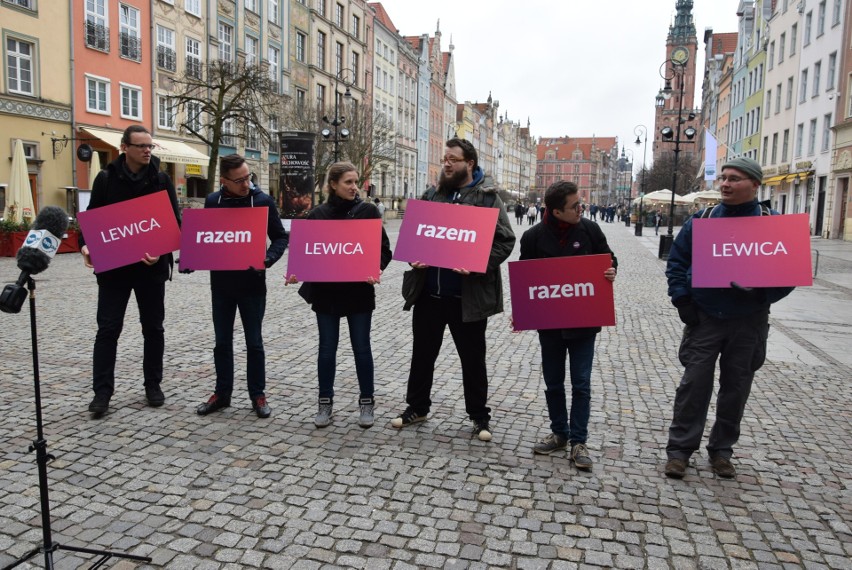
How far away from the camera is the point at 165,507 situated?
3635mm

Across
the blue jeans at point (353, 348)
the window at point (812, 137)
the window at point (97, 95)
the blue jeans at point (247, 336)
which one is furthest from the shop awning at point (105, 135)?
the window at point (812, 137)

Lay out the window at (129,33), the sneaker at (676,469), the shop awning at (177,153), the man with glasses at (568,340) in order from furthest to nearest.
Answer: the window at (129,33)
the shop awning at (177,153)
the man with glasses at (568,340)
the sneaker at (676,469)

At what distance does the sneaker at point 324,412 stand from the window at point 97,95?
25.8m

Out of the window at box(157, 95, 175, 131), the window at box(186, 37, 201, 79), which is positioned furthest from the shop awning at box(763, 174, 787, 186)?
the window at box(157, 95, 175, 131)

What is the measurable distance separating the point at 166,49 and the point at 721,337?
3194 centimetres

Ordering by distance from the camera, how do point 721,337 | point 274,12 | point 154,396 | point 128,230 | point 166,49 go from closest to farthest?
point 721,337 < point 128,230 < point 154,396 < point 166,49 < point 274,12

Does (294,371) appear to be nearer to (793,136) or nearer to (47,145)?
(47,145)

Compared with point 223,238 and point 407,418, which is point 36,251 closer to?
point 223,238

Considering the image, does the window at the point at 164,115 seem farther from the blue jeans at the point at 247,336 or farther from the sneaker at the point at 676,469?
the sneaker at the point at 676,469

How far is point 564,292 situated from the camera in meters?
4.36

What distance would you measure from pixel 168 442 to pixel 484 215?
2634 millimetres

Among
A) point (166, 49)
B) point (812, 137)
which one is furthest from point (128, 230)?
point (812, 137)

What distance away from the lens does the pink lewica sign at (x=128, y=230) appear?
4887 mm

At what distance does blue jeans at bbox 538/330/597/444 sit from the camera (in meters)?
4.37
